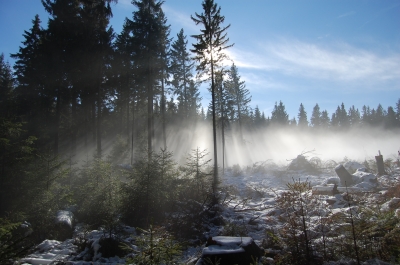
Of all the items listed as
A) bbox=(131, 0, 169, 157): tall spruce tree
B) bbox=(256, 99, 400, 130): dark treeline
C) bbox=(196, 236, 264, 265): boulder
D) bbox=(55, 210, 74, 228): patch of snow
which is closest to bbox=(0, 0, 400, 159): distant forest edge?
bbox=(131, 0, 169, 157): tall spruce tree

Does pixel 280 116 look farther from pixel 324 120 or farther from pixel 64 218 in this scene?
pixel 64 218

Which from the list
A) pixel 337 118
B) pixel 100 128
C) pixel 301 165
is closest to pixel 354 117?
pixel 337 118

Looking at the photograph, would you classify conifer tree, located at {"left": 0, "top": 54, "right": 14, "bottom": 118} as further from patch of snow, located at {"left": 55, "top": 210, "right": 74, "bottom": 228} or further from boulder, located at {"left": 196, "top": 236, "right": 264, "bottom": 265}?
boulder, located at {"left": 196, "top": 236, "right": 264, "bottom": 265}

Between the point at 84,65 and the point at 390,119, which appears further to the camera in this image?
the point at 390,119

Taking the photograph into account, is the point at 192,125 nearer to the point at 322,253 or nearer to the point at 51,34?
the point at 51,34

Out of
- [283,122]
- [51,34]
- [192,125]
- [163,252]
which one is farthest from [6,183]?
[283,122]

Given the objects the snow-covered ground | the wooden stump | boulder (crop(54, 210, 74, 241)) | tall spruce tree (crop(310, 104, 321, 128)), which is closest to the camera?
the snow-covered ground

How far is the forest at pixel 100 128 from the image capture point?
9086 mm

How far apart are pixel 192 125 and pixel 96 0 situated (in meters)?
26.2

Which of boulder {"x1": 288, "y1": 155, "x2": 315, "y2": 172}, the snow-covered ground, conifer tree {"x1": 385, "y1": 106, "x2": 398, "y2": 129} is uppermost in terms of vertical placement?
conifer tree {"x1": 385, "y1": 106, "x2": 398, "y2": 129}

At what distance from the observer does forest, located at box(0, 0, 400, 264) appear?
909 cm

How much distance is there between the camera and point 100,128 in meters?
20.4

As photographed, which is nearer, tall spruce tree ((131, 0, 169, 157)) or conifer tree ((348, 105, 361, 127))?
tall spruce tree ((131, 0, 169, 157))

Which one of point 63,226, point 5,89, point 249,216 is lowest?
point 249,216
